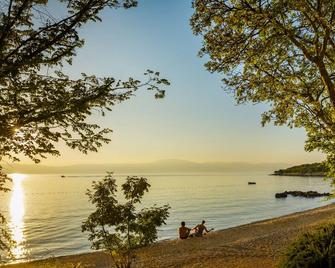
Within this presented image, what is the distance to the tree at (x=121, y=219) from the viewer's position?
1543cm

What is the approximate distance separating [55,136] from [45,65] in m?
1.71

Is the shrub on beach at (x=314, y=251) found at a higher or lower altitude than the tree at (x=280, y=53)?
lower

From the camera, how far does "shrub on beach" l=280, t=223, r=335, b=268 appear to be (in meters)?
7.57

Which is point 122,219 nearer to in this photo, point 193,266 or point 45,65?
point 193,266

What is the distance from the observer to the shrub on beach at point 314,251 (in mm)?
7570

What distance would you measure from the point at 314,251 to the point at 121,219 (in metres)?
9.14

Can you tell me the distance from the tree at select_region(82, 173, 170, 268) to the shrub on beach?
26.3 feet

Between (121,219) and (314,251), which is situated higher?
(314,251)

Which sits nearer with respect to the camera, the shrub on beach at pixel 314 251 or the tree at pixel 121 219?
the shrub on beach at pixel 314 251

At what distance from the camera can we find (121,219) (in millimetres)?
15469

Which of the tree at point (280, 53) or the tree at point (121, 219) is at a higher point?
the tree at point (280, 53)

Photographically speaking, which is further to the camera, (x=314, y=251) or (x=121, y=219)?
(x=121, y=219)

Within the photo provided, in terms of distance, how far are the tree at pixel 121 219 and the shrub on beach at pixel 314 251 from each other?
801cm

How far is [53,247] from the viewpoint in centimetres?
3859
